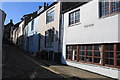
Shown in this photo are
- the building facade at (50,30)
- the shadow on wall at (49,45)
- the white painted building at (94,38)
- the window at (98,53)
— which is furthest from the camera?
the building facade at (50,30)

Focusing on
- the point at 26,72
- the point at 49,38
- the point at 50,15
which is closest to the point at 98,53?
the point at 26,72

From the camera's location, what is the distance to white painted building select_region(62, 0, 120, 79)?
10188mm

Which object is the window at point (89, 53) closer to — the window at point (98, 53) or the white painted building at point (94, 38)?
the white painted building at point (94, 38)

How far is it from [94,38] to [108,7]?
240cm

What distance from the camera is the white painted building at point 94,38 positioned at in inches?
401

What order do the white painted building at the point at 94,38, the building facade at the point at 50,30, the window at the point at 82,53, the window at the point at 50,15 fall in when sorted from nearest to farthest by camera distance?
the white painted building at the point at 94,38
the window at the point at 82,53
the building facade at the point at 50,30
the window at the point at 50,15

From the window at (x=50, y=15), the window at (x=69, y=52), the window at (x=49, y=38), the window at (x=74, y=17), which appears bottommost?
the window at (x=69, y=52)

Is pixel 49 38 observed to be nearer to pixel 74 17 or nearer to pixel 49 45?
pixel 49 45

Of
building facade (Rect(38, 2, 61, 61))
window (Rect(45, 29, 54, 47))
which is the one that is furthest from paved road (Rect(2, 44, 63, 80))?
window (Rect(45, 29, 54, 47))

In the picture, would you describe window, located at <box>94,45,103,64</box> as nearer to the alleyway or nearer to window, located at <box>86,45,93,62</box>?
window, located at <box>86,45,93,62</box>

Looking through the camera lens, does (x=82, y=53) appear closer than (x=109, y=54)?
No

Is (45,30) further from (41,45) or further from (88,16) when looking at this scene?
(88,16)

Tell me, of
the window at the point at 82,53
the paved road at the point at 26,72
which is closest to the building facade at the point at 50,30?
A: the window at the point at 82,53

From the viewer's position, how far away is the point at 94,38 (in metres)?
11.8
